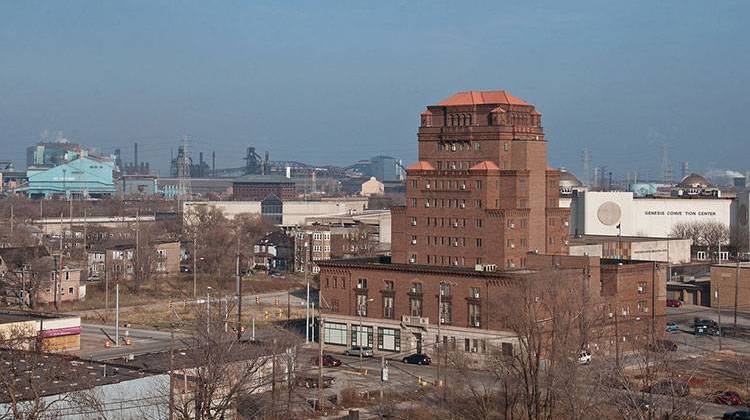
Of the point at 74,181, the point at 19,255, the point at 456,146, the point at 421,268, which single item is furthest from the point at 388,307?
the point at 74,181

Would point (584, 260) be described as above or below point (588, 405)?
above

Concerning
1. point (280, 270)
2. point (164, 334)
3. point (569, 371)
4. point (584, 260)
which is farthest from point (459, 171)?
point (280, 270)

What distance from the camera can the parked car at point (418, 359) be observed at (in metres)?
36.5

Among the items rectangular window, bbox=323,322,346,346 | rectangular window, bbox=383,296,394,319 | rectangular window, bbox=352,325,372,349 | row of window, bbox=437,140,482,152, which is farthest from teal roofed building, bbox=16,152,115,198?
rectangular window, bbox=383,296,394,319

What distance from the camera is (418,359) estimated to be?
36.6 meters

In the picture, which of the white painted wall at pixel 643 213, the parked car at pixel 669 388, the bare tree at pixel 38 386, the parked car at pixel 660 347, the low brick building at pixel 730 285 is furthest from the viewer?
the white painted wall at pixel 643 213

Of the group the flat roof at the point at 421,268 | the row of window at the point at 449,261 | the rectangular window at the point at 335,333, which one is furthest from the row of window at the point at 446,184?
the rectangular window at the point at 335,333

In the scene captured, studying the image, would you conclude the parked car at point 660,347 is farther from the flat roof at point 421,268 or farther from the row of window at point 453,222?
the row of window at point 453,222

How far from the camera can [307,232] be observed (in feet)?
235

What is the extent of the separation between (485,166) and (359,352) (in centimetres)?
756

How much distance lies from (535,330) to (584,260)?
1088 centimetres

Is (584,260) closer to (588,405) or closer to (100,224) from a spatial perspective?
(588,405)

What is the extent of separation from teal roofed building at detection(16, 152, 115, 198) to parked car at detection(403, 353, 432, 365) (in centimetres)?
12348

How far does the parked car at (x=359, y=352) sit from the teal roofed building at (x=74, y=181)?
121 metres
